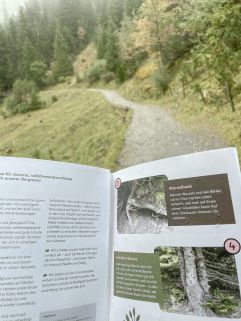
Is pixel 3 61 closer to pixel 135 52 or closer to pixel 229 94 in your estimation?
pixel 135 52

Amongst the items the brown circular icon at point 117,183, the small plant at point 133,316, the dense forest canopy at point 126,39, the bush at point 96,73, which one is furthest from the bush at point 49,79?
the small plant at point 133,316

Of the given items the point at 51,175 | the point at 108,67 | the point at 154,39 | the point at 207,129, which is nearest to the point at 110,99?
the point at 108,67

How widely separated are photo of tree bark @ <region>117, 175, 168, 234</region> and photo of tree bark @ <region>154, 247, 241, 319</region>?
0.06 meters

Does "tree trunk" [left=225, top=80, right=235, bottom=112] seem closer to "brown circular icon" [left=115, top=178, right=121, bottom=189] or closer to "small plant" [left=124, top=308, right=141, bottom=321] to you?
"brown circular icon" [left=115, top=178, right=121, bottom=189]

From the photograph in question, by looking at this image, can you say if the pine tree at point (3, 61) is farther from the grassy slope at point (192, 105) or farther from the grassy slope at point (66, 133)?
the grassy slope at point (192, 105)

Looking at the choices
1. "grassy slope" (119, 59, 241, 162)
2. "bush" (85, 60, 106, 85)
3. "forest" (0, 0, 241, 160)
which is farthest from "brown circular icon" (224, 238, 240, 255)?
"bush" (85, 60, 106, 85)

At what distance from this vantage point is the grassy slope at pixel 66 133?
3.20 metres

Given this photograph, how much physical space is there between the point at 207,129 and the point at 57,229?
2848 mm

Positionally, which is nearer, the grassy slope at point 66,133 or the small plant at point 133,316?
the small plant at point 133,316

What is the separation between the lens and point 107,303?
65 cm

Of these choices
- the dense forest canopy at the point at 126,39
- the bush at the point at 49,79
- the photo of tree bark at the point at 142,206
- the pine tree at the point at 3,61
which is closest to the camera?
the photo of tree bark at the point at 142,206

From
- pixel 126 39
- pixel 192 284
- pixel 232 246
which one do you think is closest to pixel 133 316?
pixel 192 284

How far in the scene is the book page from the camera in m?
0.53

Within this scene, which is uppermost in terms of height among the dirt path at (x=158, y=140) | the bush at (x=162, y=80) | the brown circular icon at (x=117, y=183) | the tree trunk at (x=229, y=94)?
the bush at (x=162, y=80)
